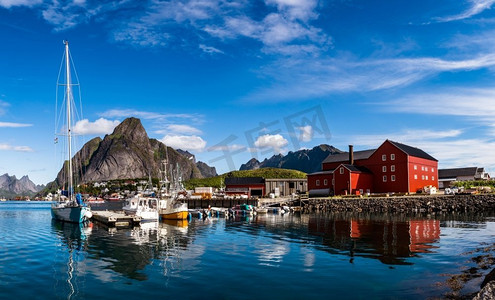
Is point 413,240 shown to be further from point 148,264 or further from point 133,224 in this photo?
point 133,224

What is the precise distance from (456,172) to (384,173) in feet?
174

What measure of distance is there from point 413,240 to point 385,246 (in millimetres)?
4827

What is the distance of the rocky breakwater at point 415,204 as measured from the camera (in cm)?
6950

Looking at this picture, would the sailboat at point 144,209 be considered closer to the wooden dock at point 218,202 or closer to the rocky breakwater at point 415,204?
the wooden dock at point 218,202

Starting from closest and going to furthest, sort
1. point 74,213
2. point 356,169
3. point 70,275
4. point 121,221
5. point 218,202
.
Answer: point 70,275, point 121,221, point 74,213, point 356,169, point 218,202

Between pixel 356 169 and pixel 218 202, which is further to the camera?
pixel 218 202

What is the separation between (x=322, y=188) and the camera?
92.5m

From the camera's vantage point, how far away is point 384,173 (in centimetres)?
8581

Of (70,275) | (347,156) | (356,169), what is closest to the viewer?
(70,275)

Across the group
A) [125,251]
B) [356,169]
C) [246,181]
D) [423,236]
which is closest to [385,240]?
[423,236]

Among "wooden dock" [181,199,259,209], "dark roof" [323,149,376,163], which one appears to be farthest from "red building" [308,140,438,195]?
"wooden dock" [181,199,259,209]

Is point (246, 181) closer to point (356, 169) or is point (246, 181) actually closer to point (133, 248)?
point (356, 169)

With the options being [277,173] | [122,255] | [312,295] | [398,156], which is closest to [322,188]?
[398,156]

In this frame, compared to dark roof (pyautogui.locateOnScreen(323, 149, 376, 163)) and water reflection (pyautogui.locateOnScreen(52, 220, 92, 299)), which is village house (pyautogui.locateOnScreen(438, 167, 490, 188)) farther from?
water reflection (pyautogui.locateOnScreen(52, 220, 92, 299))
